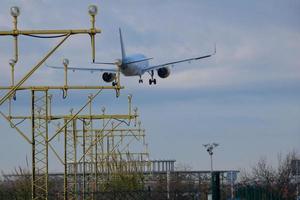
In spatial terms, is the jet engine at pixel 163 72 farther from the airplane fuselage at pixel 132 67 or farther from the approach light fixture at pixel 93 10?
the approach light fixture at pixel 93 10

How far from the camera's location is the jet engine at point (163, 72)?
2581 inches

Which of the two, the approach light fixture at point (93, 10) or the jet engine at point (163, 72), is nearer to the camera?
the approach light fixture at point (93, 10)

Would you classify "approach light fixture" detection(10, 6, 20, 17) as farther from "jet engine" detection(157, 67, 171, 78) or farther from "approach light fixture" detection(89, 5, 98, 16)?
"jet engine" detection(157, 67, 171, 78)

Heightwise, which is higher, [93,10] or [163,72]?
[163,72]

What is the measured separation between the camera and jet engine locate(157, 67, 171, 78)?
65.6 meters

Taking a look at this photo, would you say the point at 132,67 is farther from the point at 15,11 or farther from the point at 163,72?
the point at 15,11

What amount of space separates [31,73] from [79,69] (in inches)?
1717

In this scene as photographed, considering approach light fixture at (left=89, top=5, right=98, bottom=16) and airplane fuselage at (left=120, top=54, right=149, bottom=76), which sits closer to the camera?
approach light fixture at (left=89, top=5, right=98, bottom=16)

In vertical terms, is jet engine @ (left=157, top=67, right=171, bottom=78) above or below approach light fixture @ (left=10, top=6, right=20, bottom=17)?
above

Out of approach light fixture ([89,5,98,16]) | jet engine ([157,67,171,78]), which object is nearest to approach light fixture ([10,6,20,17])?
approach light fixture ([89,5,98,16])

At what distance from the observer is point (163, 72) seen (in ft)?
215

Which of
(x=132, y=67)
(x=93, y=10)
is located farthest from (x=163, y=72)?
(x=93, y=10)

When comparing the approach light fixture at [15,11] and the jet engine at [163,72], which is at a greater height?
the jet engine at [163,72]

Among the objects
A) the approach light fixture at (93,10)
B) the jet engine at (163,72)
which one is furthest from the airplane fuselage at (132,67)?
the approach light fixture at (93,10)
